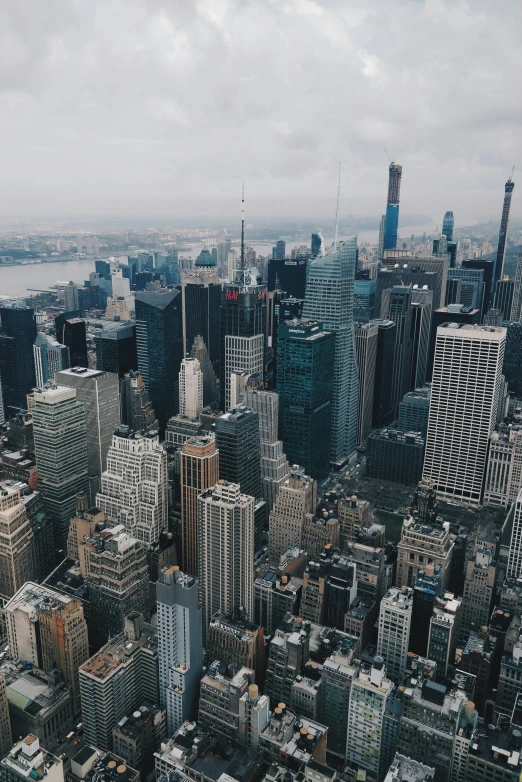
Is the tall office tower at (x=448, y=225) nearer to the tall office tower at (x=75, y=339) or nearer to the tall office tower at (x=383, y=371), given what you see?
the tall office tower at (x=383, y=371)

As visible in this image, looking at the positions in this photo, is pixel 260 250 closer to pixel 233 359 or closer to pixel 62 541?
pixel 233 359

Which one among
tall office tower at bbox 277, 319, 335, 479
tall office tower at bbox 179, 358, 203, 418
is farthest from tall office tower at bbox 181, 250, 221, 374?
tall office tower at bbox 277, 319, 335, 479

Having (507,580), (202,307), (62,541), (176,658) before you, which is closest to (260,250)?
(202,307)

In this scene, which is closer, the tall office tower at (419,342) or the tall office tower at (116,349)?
the tall office tower at (116,349)

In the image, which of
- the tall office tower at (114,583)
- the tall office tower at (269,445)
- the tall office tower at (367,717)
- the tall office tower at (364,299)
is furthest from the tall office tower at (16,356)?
the tall office tower at (367,717)

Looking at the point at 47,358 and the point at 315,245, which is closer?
the point at 47,358

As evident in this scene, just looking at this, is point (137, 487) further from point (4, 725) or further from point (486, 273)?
point (486, 273)

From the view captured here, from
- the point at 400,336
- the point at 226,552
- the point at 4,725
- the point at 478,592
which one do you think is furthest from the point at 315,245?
the point at 4,725
